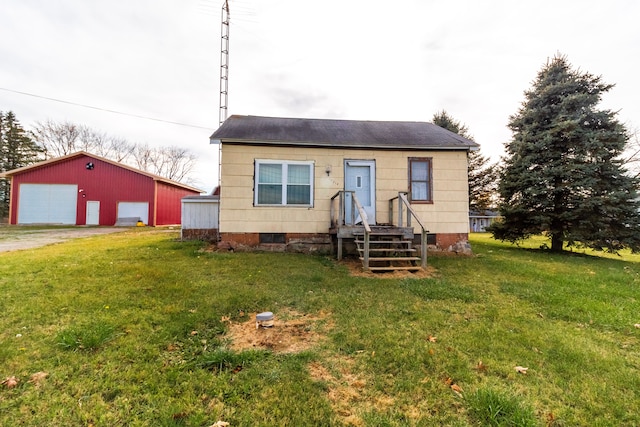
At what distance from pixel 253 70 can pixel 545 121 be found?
13.5 m

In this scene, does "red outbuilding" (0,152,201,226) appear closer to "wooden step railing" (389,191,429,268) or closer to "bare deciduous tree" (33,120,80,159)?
"bare deciduous tree" (33,120,80,159)

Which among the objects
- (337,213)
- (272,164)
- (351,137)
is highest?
(351,137)

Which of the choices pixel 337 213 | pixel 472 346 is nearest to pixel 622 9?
pixel 337 213

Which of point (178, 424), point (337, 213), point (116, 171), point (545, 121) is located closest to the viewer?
point (178, 424)

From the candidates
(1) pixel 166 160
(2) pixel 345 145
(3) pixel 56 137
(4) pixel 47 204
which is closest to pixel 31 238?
(4) pixel 47 204

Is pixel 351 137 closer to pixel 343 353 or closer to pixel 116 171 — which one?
pixel 343 353

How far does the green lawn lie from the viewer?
2.07 m

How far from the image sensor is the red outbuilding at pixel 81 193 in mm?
20031

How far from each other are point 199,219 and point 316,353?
28.5 feet

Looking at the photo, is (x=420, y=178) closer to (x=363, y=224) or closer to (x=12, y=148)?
(x=363, y=224)

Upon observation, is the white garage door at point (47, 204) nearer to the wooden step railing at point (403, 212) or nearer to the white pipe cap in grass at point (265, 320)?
the wooden step railing at point (403, 212)

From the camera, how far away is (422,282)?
5730 mm

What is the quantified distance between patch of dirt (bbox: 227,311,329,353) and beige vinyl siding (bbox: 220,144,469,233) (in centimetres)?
503

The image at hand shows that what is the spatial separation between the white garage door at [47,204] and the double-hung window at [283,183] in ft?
64.8
